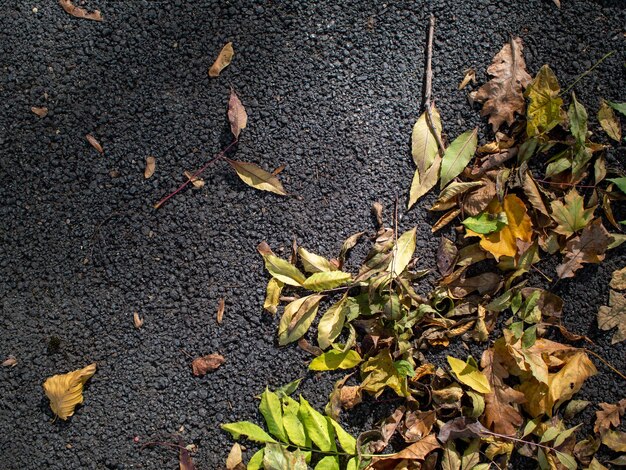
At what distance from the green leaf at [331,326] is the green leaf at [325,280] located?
0.26ft

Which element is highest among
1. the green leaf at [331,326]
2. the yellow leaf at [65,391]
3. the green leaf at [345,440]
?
the green leaf at [331,326]

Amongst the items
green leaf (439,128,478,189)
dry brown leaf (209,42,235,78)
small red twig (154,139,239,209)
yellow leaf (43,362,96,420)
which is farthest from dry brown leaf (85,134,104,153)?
green leaf (439,128,478,189)

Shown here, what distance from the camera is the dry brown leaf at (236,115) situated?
2131 millimetres

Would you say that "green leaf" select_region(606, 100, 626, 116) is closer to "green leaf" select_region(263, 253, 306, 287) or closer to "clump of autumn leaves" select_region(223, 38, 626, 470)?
"clump of autumn leaves" select_region(223, 38, 626, 470)

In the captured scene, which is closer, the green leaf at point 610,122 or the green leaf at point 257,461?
the green leaf at point 257,461

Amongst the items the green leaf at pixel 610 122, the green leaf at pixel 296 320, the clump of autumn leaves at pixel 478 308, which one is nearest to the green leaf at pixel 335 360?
the clump of autumn leaves at pixel 478 308

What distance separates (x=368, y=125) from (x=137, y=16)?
1.05 metres

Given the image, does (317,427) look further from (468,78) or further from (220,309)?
(468,78)

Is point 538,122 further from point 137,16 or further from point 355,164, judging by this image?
point 137,16

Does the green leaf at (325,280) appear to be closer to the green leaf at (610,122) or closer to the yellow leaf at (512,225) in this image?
the yellow leaf at (512,225)

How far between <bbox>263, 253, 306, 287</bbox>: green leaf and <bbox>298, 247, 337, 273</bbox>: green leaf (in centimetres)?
5

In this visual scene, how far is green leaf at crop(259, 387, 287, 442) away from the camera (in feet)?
6.70

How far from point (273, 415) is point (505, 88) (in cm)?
160

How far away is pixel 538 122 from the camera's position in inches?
83.1
